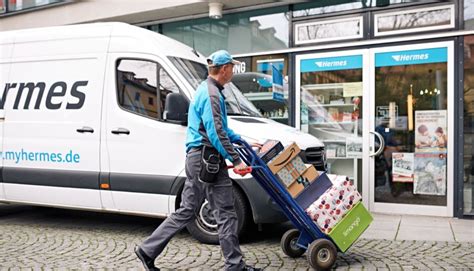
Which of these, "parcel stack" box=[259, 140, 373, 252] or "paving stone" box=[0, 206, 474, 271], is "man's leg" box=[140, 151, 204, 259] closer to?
"paving stone" box=[0, 206, 474, 271]

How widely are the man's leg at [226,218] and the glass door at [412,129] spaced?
4110 millimetres

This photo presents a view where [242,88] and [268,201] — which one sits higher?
[242,88]

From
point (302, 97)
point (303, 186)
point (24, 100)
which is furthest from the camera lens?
point (302, 97)

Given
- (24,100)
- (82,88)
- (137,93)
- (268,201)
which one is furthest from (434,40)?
(24,100)

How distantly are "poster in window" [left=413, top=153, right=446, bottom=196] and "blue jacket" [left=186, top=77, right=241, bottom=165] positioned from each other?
4.36 metres

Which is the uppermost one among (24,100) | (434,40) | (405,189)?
(434,40)

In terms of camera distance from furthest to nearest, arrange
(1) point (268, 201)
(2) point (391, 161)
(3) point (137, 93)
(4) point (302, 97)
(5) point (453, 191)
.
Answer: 1. (4) point (302, 97)
2. (2) point (391, 161)
3. (5) point (453, 191)
4. (3) point (137, 93)
5. (1) point (268, 201)

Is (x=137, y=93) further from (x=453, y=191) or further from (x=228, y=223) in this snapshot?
(x=453, y=191)

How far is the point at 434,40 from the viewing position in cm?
727

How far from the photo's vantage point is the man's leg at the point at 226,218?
4.12m

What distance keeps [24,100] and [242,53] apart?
3.95 metres

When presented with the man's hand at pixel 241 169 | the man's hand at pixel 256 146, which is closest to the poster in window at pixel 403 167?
the man's hand at pixel 256 146

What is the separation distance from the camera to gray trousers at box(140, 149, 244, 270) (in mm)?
4137

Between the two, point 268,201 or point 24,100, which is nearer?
point 268,201
